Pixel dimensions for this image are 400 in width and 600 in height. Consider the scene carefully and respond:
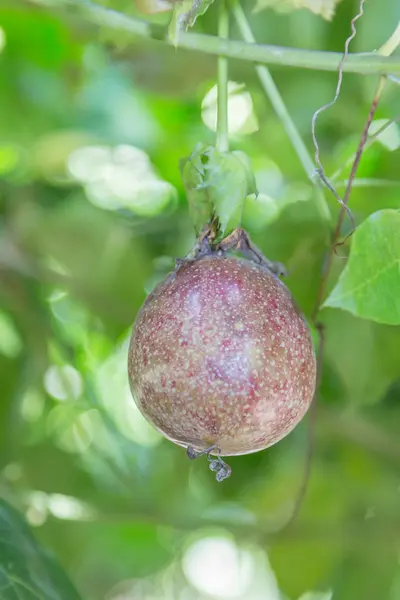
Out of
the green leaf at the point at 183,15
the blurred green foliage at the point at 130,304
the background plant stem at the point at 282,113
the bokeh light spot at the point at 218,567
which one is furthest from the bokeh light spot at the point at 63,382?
the green leaf at the point at 183,15

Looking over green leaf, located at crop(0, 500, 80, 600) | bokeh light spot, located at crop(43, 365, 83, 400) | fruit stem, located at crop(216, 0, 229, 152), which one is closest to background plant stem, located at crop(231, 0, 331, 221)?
fruit stem, located at crop(216, 0, 229, 152)

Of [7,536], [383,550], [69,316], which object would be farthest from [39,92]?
[383,550]

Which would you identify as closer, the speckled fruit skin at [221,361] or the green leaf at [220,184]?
the speckled fruit skin at [221,361]

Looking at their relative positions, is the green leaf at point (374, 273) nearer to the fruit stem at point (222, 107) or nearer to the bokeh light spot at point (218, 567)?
the fruit stem at point (222, 107)

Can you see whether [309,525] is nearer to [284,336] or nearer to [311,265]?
[311,265]

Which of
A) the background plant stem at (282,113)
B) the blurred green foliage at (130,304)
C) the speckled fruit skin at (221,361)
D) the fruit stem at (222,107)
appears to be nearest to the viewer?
the speckled fruit skin at (221,361)

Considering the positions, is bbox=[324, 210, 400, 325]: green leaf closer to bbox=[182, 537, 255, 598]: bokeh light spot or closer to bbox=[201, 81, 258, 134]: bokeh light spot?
bbox=[201, 81, 258, 134]: bokeh light spot

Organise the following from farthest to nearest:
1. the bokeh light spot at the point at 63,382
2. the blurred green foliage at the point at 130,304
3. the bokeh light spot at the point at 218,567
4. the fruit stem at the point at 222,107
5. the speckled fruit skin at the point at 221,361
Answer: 1. the bokeh light spot at the point at 218,567
2. the bokeh light spot at the point at 63,382
3. the blurred green foliage at the point at 130,304
4. the fruit stem at the point at 222,107
5. the speckled fruit skin at the point at 221,361
